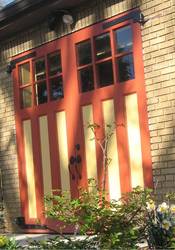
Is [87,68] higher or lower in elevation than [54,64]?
lower

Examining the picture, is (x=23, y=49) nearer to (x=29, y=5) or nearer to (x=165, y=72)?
(x=29, y=5)

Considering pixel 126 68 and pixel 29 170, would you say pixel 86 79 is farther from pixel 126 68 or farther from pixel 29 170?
pixel 29 170

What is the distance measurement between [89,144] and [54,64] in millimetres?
1661

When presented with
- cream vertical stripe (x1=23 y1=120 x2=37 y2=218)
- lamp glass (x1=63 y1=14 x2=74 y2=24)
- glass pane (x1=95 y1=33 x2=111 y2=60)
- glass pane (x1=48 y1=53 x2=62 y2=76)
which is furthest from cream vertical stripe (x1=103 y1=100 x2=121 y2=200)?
cream vertical stripe (x1=23 y1=120 x2=37 y2=218)

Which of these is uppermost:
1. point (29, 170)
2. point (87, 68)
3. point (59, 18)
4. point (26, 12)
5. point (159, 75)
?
point (26, 12)

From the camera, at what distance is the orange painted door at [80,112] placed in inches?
336

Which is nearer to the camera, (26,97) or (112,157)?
(112,157)

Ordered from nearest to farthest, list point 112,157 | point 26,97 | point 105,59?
point 112,157 < point 105,59 < point 26,97

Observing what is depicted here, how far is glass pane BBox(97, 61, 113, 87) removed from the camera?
8.96 metres

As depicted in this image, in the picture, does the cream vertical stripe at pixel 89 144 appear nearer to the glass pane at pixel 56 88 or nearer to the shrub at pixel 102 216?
the glass pane at pixel 56 88

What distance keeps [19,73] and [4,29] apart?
828 millimetres

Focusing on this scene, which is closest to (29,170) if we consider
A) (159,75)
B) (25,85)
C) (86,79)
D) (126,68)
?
(25,85)

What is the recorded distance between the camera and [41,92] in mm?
10297

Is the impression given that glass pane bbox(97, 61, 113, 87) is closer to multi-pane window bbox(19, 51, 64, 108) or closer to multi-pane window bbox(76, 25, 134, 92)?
multi-pane window bbox(76, 25, 134, 92)
